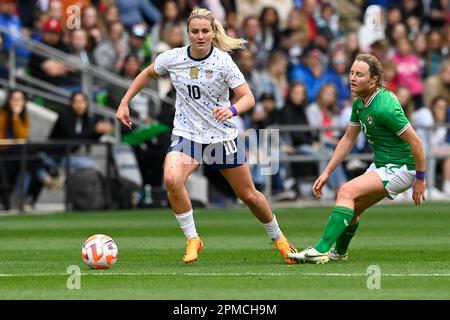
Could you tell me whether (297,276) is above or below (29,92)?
below

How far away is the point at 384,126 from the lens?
12391mm

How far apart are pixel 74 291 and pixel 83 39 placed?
49.8 ft

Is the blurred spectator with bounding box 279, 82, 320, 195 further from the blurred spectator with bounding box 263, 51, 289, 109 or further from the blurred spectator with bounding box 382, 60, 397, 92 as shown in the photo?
the blurred spectator with bounding box 382, 60, 397, 92

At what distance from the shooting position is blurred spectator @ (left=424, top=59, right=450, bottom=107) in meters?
27.3

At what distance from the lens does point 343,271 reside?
11.7 meters

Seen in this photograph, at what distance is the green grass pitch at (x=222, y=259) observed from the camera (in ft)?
33.3

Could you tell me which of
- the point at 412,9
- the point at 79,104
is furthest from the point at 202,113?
the point at 412,9

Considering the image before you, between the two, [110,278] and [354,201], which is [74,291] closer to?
[110,278]

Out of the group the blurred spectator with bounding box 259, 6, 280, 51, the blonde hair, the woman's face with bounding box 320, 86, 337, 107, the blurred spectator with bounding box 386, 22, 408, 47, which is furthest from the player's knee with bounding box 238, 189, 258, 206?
the blurred spectator with bounding box 386, 22, 408, 47

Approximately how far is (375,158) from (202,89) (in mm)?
1764

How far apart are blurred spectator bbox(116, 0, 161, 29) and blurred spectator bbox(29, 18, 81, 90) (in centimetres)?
206
